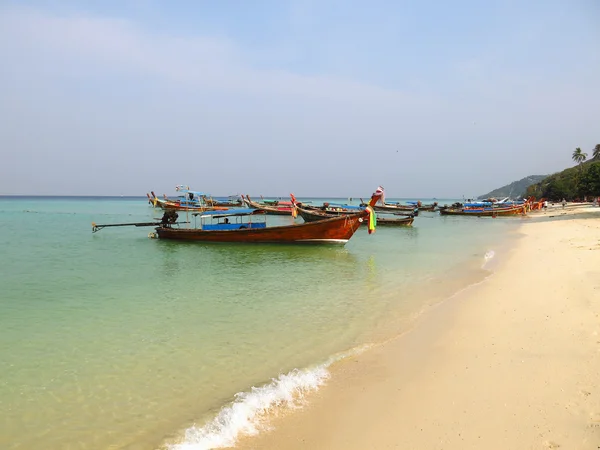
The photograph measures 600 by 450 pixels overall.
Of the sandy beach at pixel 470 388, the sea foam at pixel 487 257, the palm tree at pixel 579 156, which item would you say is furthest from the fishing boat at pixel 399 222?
the palm tree at pixel 579 156

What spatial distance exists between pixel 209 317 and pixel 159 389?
3.33 m

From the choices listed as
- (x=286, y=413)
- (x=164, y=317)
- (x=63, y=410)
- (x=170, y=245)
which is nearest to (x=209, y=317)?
(x=164, y=317)

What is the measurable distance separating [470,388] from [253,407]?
2.64m

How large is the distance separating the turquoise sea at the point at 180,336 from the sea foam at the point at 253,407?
2 cm

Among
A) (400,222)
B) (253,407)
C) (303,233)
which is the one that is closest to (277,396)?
(253,407)

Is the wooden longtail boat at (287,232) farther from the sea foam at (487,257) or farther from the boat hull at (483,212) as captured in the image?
the boat hull at (483,212)

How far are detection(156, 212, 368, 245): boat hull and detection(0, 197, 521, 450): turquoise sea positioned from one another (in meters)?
4.67

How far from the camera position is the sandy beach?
3668mm

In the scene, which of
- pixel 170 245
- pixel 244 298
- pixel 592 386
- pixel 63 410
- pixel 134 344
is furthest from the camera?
pixel 170 245

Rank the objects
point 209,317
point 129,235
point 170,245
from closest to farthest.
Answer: point 209,317
point 170,245
point 129,235

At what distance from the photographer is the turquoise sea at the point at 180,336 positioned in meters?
4.41

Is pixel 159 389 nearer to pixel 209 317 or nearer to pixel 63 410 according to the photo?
pixel 63 410

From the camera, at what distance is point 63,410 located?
4.70 m

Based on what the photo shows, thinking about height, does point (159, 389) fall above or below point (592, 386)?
below
